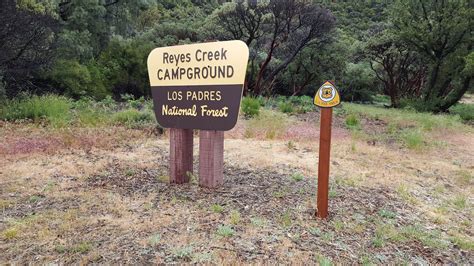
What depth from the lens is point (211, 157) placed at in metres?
4.07

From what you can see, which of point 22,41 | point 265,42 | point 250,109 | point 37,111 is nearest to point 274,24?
point 265,42

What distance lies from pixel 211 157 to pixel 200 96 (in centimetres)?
71

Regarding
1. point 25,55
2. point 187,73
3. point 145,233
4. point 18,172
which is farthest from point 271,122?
point 25,55

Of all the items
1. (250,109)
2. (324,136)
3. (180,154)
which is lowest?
(250,109)

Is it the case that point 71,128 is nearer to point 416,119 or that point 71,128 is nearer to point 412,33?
point 416,119

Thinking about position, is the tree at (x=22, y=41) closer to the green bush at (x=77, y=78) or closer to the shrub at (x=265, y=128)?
the green bush at (x=77, y=78)

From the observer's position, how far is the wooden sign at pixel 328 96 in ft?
10.9

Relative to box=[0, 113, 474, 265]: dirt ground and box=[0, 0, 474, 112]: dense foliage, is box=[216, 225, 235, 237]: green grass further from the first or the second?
box=[0, 0, 474, 112]: dense foliage

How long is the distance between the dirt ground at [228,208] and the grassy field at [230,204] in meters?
0.01

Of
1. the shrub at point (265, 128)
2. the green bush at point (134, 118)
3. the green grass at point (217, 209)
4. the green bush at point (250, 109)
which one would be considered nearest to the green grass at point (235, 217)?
the green grass at point (217, 209)

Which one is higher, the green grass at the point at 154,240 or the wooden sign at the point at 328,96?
the wooden sign at the point at 328,96

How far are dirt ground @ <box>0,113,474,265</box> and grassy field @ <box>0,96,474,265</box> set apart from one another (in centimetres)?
1

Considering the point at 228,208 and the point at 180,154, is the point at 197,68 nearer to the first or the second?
the point at 180,154

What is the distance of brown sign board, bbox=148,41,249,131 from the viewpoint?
371 cm
